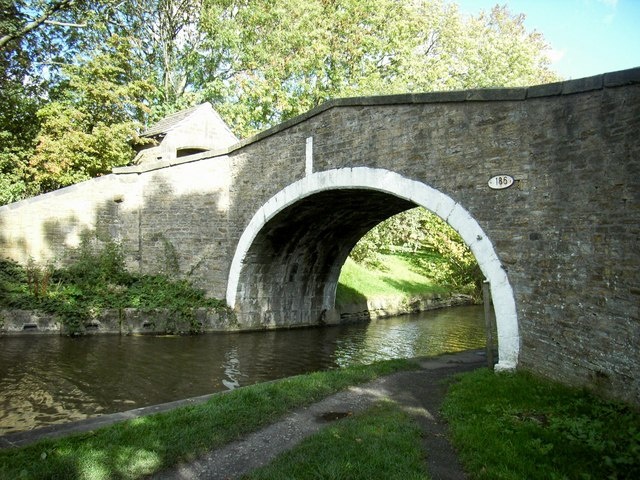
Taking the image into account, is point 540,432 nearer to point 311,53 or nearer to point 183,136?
point 183,136

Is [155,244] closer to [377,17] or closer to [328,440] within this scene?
[328,440]

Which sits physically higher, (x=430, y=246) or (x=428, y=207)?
(x=430, y=246)

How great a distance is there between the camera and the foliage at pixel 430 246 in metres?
19.0

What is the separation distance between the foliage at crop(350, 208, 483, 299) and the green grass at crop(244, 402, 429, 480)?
47.6 ft

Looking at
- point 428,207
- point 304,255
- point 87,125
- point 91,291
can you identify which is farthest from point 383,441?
point 87,125

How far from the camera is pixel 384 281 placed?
1764cm

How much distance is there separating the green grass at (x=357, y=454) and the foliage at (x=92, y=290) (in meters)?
7.15

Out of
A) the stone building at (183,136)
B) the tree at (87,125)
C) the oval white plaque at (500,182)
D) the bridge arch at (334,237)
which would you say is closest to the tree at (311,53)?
the stone building at (183,136)

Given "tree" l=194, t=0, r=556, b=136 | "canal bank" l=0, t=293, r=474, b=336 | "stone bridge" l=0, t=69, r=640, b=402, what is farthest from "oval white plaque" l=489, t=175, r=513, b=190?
"tree" l=194, t=0, r=556, b=136

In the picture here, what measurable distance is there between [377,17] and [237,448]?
1800 cm

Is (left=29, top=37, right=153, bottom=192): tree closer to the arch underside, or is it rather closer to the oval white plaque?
the arch underside

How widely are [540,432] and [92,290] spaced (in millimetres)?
9690

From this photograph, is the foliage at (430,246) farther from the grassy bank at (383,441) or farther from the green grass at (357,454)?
the green grass at (357,454)

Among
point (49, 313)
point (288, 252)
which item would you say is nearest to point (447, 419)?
point (288, 252)
